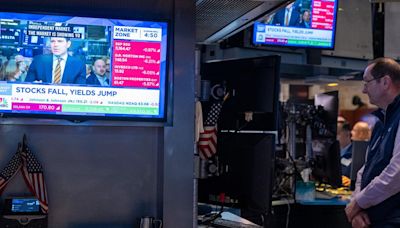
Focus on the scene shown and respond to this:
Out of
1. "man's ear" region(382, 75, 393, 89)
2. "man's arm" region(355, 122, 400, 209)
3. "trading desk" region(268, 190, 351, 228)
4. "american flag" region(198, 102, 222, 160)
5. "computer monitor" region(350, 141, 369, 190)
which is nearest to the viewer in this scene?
"american flag" region(198, 102, 222, 160)

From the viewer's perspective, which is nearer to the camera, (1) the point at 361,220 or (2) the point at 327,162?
(1) the point at 361,220

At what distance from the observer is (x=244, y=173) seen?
8.08 ft

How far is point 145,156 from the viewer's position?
99.5 inches

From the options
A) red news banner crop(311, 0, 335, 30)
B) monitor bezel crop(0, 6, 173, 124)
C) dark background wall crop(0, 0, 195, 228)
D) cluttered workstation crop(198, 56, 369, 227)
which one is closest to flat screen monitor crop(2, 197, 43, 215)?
dark background wall crop(0, 0, 195, 228)

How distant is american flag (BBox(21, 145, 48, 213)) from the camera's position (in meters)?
2.32

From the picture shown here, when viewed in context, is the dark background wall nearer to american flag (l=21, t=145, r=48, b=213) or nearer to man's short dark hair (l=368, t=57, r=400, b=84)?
american flag (l=21, t=145, r=48, b=213)

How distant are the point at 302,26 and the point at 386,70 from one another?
1.60 meters

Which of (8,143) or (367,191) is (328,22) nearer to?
(367,191)

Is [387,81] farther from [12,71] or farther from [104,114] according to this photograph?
[12,71]

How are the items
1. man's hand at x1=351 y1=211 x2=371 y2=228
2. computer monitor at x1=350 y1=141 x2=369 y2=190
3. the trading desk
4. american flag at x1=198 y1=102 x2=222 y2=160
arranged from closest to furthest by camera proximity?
american flag at x1=198 y1=102 x2=222 y2=160
man's hand at x1=351 y1=211 x2=371 y2=228
the trading desk
computer monitor at x1=350 y1=141 x2=369 y2=190

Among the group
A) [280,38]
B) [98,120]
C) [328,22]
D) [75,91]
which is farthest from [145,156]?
[328,22]

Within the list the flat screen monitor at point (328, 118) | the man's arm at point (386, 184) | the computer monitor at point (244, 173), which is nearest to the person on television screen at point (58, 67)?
the computer monitor at point (244, 173)

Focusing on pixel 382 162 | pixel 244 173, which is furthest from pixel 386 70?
pixel 244 173

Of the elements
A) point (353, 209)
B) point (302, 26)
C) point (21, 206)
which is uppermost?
point (302, 26)
